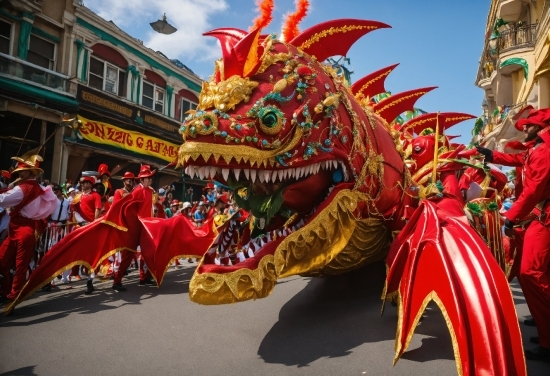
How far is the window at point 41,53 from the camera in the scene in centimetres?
1202

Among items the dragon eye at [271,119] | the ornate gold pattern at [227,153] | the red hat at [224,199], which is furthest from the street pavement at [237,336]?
the red hat at [224,199]

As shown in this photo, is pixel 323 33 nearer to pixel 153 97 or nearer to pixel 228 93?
pixel 228 93

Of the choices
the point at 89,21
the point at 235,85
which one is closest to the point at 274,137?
the point at 235,85

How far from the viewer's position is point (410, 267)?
249 centimetres

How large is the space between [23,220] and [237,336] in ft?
10.3

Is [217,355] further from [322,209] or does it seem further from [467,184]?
[467,184]

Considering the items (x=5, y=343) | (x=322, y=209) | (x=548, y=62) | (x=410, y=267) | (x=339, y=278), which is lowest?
(x=5, y=343)

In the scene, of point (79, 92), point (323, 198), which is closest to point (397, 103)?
point (323, 198)

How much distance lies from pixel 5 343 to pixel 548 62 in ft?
53.0

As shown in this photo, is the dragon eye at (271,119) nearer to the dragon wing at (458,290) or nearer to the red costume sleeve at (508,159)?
A: the dragon wing at (458,290)

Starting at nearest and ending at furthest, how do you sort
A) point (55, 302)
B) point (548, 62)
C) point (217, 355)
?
point (217, 355)
point (55, 302)
point (548, 62)

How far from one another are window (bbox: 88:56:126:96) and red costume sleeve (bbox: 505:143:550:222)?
47.3 ft

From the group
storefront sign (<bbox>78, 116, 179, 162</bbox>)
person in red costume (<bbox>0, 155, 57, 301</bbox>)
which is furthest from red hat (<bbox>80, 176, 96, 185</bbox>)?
storefront sign (<bbox>78, 116, 179, 162</bbox>)

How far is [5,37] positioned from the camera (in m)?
11.3
